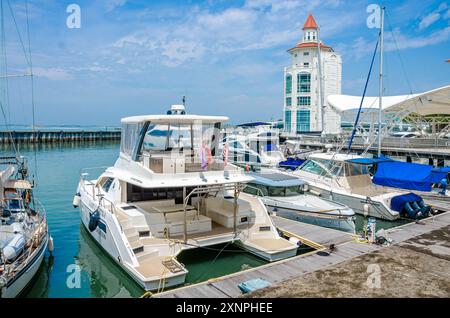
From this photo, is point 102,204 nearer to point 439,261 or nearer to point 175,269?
point 175,269

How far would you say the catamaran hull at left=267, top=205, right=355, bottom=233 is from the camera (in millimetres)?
12578

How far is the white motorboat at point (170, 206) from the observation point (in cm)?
867

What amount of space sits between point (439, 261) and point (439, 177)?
38.0ft

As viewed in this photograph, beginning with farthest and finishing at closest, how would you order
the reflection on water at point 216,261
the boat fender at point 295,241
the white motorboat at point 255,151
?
1. the white motorboat at point 255,151
2. the boat fender at point 295,241
3. the reflection on water at point 216,261

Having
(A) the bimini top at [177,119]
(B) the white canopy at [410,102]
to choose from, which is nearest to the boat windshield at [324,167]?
(A) the bimini top at [177,119]

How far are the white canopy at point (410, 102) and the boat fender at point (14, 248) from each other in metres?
24.9

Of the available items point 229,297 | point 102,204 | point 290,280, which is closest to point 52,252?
point 102,204

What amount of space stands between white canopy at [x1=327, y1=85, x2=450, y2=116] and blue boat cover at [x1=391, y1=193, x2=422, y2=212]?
42.4 ft

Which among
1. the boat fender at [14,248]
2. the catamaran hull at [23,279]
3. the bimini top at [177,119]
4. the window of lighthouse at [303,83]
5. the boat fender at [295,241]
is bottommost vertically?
the catamaran hull at [23,279]

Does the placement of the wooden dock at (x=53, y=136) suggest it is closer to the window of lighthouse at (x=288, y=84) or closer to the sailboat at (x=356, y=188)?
the window of lighthouse at (x=288, y=84)

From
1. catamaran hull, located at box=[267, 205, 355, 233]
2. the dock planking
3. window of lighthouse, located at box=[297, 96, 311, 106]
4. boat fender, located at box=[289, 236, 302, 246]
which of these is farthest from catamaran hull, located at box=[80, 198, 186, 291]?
window of lighthouse, located at box=[297, 96, 311, 106]

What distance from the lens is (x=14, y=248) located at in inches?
317

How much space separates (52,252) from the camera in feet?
35.8

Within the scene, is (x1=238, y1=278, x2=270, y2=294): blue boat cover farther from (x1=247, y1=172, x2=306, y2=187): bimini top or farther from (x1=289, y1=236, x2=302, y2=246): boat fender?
(x1=247, y1=172, x2=306, y2=187): bimini top
